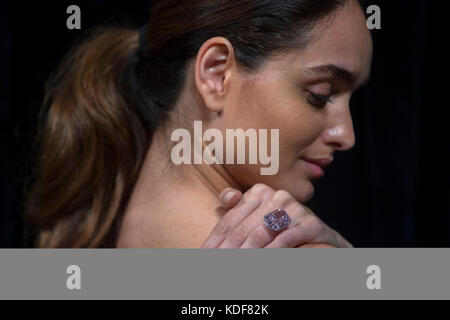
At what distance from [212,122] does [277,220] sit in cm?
19

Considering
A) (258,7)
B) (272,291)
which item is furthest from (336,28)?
(272,291)

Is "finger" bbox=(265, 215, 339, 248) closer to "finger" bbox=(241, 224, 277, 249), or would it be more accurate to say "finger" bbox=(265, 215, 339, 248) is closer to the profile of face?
"finger" bbox=(241, 224, 277, 249)

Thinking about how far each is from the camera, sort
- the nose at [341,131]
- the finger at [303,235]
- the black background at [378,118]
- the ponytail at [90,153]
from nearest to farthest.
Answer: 1. the finger at [303,235]
2. the nose at [341,131]
3. the ponytail at [90,153]
4. the black background at [378,118]

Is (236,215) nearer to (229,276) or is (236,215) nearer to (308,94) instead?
(229,276)

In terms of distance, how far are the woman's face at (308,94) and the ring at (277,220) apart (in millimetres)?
127

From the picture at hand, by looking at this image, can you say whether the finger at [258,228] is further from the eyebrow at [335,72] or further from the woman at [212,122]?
the eyebrow at [335,72]

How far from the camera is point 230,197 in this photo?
2.79 ft

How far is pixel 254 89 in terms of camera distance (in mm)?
876

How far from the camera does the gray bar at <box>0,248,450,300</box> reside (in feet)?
2.65

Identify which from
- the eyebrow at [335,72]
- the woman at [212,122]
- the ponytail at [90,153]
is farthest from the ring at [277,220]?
the ponytail at [90,153]

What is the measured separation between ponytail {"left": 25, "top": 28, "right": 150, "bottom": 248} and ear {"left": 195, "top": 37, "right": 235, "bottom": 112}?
0.20 m

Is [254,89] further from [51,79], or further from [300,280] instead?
[51,79]

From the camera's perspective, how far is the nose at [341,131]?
3.00ft

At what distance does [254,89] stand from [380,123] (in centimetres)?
50
